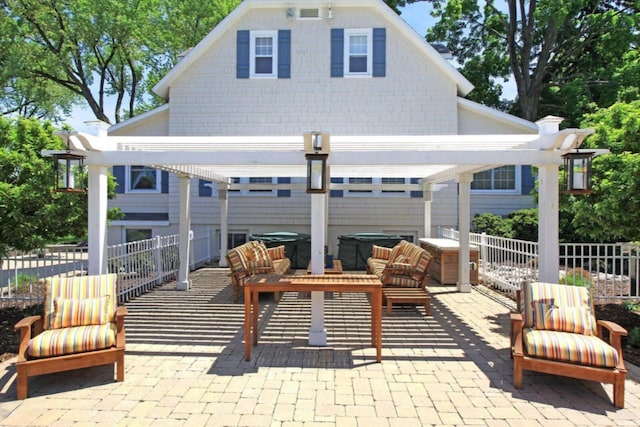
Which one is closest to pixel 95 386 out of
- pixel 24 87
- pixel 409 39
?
pixel 409 39

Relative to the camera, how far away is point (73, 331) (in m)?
4.62

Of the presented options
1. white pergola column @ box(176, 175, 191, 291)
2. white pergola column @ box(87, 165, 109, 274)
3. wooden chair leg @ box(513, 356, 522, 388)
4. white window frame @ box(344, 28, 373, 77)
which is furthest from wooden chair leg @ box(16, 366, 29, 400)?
white window frame @ box(344, 28, 373, 77)

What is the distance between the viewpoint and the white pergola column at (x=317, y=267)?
5.74m

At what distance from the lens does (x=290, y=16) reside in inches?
520

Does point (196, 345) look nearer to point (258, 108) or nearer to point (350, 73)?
point (258, 108)

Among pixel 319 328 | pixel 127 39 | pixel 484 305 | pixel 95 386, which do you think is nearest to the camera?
pixel 95 386

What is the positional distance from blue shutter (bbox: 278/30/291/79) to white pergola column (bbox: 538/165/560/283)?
943 centimetres

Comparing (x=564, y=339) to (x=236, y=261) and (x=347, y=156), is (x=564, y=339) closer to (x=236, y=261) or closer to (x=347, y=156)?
(x=347, y=156)

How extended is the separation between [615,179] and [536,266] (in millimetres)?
3564

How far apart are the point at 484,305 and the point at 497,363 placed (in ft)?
10.4

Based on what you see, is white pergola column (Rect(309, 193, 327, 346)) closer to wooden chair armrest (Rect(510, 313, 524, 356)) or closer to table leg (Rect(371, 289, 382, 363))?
table leg (Rect(371, 289, 382, 363))

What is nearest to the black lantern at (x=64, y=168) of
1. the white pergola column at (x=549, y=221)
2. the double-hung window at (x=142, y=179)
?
the white pergola column at (x=549, y=221)

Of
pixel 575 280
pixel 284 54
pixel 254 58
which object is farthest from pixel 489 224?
pixel 254 58

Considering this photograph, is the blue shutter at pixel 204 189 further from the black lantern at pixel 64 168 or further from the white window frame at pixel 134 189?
the black lantern at pixel 64 168
